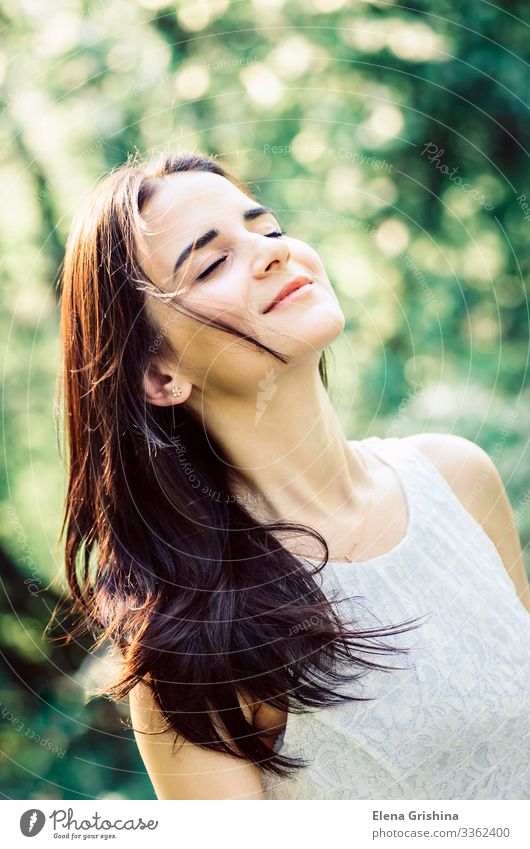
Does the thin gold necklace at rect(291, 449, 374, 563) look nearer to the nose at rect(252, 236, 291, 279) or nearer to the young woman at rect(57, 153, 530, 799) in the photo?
the young woman at rect(57, 153, 530, 799)

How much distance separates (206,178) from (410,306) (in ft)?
1.83

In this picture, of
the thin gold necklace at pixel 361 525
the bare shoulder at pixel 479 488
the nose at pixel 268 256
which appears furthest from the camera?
the bare shoulder at pixel 479 488

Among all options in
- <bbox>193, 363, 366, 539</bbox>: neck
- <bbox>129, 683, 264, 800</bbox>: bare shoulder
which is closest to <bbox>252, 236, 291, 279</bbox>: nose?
<bbox>193, 363, 366, 539</bbox>: neck

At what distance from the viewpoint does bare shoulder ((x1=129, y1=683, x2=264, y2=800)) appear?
0.82 metres

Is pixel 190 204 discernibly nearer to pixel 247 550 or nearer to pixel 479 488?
pixel 247 550

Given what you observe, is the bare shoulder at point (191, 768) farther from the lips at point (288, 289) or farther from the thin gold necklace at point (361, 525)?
the lips at point (288, 289)

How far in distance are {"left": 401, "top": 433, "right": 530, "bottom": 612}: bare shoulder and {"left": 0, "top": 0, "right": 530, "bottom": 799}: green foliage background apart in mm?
191

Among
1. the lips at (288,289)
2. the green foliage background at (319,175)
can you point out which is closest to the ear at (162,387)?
the lips at (288,289)

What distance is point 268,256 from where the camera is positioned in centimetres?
81

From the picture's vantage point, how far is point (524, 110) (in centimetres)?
122

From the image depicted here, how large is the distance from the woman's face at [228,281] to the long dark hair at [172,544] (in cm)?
1

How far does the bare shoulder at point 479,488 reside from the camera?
3.35 feet

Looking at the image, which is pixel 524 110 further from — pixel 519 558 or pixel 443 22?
pixel 519 558

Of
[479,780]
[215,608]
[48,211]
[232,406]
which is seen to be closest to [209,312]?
[232,406]
